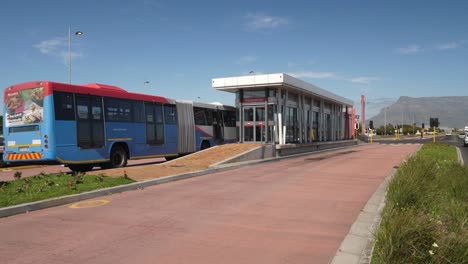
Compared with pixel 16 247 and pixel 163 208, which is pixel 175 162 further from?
pixel 16 247

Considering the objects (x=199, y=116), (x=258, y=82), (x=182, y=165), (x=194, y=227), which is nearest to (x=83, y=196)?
(x=194, y=227)

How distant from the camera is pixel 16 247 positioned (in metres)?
5.58

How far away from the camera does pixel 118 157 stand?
17.6 metres

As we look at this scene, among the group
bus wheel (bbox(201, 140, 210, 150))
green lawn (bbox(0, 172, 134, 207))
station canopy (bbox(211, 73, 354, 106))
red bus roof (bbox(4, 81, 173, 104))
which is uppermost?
Result: station canopy (bbox(211, 73, 354, 106))

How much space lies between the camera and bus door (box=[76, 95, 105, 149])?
1556cm

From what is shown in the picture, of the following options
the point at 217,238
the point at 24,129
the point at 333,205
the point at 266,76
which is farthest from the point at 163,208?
the point at 266,76

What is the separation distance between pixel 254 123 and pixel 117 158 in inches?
434

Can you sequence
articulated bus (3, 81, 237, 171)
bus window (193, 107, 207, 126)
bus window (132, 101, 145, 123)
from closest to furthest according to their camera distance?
articulated bus (3, 81, 237, 171) → bus window (132, 101, 145, 123) → bus window (193, 107, 207, 126)

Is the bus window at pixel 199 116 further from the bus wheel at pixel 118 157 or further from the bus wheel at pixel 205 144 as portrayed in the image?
the bus wheel at pixel 118 157

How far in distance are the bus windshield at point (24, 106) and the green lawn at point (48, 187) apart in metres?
4.14

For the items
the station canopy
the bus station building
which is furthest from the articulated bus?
the bus station building

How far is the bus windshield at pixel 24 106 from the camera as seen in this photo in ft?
48.2

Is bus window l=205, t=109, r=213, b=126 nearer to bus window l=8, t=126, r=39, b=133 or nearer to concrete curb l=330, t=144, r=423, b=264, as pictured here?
bus window l=8, t=126, r=39, b=133

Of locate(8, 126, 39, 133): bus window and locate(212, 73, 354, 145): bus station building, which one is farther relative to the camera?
locate(212, 73, 354, 145): bus station building
